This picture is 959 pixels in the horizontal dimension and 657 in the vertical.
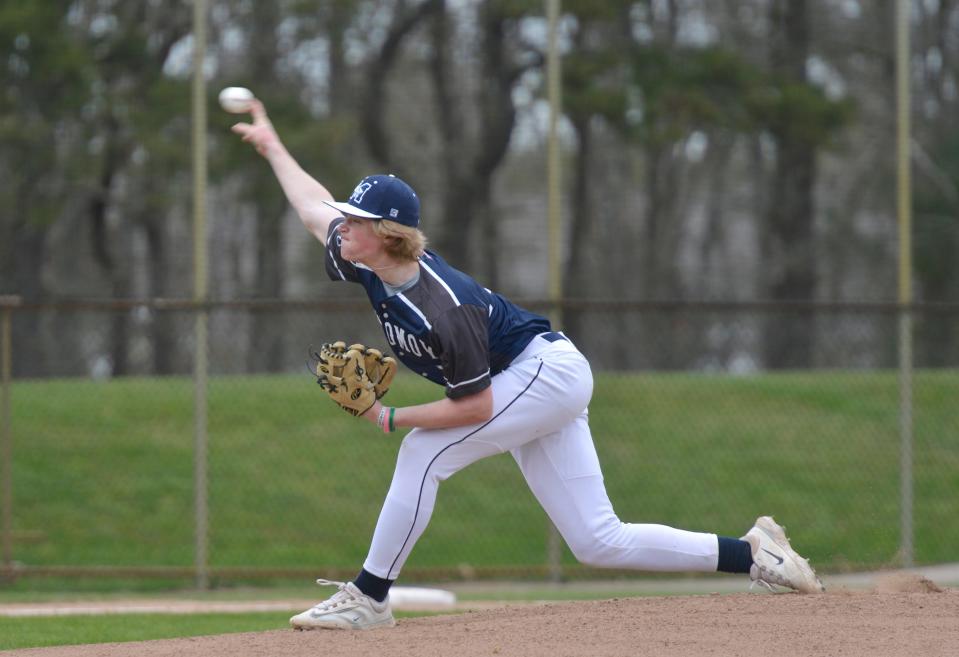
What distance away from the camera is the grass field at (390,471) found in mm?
10094

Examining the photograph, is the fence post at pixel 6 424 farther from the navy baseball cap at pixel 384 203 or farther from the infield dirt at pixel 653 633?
the navy baseball cap at pixel 384 203

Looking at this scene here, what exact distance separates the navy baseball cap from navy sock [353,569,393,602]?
1313 mm

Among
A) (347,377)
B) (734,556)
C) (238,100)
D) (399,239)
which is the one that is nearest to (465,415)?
(347,377)

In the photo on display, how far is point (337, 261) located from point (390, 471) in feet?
18.7

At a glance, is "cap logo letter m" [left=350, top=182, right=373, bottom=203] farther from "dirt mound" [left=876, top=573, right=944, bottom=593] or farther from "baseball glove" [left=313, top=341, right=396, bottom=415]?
"dirt mound" [left=876, top=573, right=944, bottom=593]

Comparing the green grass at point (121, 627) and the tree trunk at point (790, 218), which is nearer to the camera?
the green grass at point (121, 627)

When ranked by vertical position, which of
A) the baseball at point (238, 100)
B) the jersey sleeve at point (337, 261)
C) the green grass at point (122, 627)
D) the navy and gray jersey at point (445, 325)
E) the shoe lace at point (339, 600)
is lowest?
the green grass at point (122, 627)

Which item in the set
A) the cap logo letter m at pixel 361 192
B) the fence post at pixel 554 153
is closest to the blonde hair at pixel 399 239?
the cap logo letter m at pixel 361 192

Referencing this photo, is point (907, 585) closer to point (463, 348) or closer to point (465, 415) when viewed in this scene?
point (465, 415)

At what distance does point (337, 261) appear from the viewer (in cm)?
523

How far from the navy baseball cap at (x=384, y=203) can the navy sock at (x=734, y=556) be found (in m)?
1.73

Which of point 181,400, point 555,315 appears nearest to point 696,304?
point 555,315

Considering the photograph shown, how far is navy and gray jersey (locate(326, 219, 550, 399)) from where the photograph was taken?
480 cm

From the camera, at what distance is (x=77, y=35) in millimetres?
9781
